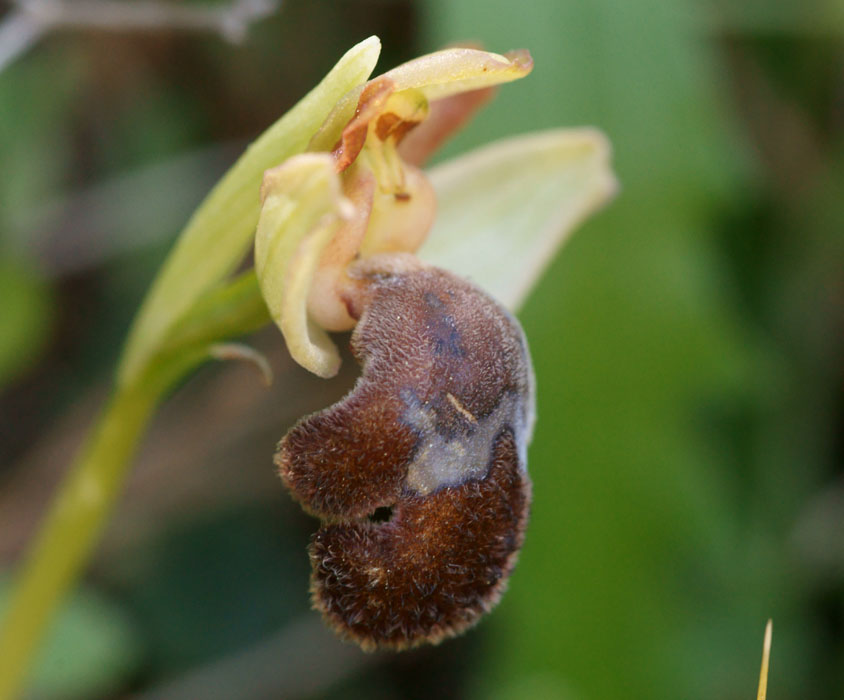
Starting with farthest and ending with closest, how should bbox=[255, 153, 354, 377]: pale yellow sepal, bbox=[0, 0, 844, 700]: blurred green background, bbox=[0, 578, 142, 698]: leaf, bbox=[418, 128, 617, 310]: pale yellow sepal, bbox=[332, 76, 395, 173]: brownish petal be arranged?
1. bbox=[0, 0, 844, 700]: blurred green background
2. bbox=[0, 578, 142, 698]: leaf
3. bbox=[418, 128, 617, 310]: pale yellow sepal
4. bbox=[332, 76, 395, 173]: brownish petal
5. bbox=[255, 153, 354, 377]: pale yellow sepal

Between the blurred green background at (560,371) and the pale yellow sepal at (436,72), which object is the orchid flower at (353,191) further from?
the blurred green background at (560,371)

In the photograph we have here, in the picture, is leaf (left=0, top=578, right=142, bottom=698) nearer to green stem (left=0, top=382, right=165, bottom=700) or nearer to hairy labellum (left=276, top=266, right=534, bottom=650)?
green stem (left=0, top=382, right=165, bottom=700)

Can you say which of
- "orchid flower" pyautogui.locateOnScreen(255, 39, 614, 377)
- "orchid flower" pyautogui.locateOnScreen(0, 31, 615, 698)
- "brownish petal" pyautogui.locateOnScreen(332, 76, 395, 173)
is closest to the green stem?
"orchid flower" pyautogui.locateOnScreen(0, 31, 615, 698)

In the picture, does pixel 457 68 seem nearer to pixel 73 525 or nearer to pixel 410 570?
pixel 410 570

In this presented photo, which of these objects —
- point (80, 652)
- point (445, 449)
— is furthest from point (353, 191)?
point (80, 652)

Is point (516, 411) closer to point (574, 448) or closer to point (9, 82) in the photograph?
point (574, 448)

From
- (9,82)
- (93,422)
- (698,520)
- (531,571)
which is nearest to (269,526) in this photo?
(93,422)
